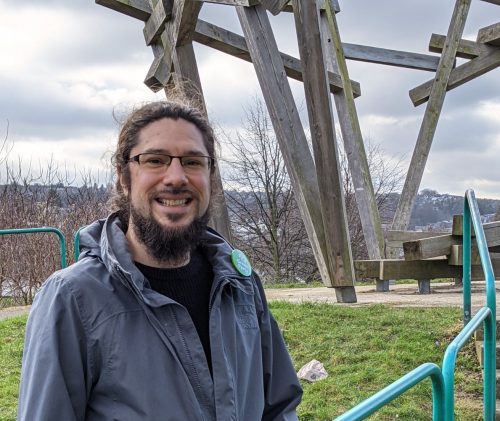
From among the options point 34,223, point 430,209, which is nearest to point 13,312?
point 34,223

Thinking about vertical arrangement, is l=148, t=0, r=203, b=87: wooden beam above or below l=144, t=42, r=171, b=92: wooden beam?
above

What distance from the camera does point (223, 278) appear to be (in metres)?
1.74

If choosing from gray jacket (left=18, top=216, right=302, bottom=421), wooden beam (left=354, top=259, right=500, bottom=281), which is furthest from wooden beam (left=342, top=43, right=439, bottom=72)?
gray jacket (left=18, top=216, right=302, bottom=421)

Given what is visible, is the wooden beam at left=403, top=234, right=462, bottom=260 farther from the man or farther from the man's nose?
the man's nose

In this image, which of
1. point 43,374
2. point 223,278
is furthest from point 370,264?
point 43,374

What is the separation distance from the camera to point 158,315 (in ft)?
5.06

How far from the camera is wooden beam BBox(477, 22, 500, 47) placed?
847 centimetres

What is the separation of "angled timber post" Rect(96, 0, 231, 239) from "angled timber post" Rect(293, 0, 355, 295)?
76 centimetres

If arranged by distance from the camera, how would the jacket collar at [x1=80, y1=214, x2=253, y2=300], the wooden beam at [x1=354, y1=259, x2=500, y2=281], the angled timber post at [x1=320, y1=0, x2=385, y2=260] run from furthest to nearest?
1. the angled timber post at [x1=320, y1=0, x2=385, y2=260]
2. the wooden beam at [x1=354, y1=259, x2=500, y2=281]
3. the jacket collar at [x1=80, y1=214, x2=253, y2=300]

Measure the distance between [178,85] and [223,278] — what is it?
81 centimetres

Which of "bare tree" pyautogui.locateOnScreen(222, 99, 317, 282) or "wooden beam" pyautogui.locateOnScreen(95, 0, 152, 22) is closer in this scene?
"wooden beam" pyautogui.locateOnScreen(95, 0, 152, 22)

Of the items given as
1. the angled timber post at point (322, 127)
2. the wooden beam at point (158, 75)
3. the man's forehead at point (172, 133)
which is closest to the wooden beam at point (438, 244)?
the angled timber post at point (322, 127)

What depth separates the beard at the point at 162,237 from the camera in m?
1.69

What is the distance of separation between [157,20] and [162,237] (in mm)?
4265
